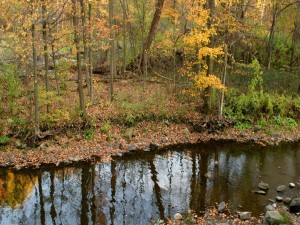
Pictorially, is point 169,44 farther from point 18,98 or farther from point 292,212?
point 292,212

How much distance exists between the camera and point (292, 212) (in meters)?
11.5

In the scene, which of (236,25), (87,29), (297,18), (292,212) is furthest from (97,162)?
(297,18)

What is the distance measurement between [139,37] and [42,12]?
1241cm

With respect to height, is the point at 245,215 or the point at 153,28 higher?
the point at 153,28

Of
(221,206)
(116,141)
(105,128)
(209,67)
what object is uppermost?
(209,67)

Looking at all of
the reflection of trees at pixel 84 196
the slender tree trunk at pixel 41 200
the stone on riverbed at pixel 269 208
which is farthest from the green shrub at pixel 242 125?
the slender tree trunk at pixel 41 200

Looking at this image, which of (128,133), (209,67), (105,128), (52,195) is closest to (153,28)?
(209,67)

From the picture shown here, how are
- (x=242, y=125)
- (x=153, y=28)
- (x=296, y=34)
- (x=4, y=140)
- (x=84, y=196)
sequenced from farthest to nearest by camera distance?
(x=296, y=34) → (x=153, y=28) → (x=242, y=125) → (x=4, y=140) → (x=84, y=196)

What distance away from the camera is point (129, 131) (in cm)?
1841

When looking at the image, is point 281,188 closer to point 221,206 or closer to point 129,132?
point 221,206

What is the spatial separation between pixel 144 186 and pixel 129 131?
5364mm

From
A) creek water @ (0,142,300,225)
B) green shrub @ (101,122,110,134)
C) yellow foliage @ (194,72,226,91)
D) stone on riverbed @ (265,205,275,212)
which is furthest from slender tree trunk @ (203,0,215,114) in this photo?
stone on riverbed @ (265,205,275,212)

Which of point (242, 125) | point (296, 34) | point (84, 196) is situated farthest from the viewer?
point (296, 34)

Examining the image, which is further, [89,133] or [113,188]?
[89,133]
